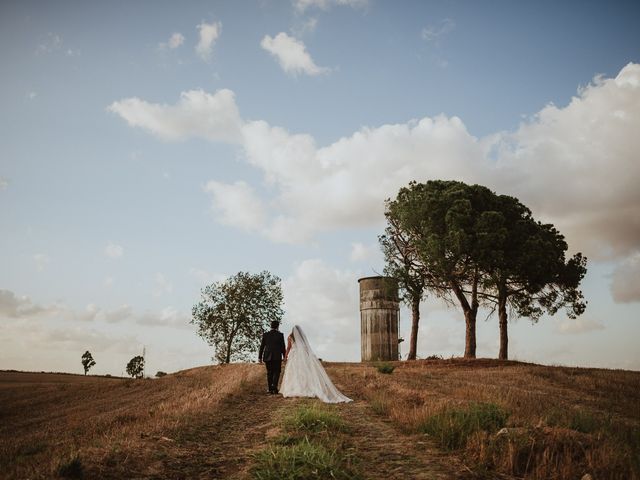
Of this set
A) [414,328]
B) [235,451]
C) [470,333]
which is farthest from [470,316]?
[235,451]

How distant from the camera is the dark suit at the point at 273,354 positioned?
48.4 feet

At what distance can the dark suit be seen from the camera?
48.4 feet

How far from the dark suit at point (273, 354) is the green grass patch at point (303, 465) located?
9.17 metres

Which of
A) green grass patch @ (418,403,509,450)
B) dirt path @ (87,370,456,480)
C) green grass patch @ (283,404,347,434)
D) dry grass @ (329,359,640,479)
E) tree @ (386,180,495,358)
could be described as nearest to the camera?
dry grass @ (329,359,640,479)

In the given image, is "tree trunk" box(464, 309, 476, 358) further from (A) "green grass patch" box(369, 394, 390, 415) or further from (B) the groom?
(A) "green grass patch" box(369, 394, 390, 415)

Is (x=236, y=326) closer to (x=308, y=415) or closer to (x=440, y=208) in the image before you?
(x=440, y=208)

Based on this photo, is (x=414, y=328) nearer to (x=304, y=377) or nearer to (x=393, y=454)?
(x=304, y=377)

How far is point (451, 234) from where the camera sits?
2820cm

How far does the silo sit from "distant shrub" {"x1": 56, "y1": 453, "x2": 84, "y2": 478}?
103 feet

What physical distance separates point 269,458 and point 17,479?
282 cm

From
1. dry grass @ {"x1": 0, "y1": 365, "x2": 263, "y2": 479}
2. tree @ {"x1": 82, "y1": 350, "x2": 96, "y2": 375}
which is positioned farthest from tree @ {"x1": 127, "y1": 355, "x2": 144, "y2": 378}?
dry grass @ {"x1": 0, "y1": 365, "x2": 263, "y2": 479}

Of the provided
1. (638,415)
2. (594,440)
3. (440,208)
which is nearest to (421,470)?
(594,440)

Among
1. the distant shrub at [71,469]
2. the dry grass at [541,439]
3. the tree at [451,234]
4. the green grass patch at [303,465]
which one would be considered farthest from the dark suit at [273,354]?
the tree at [451,234]

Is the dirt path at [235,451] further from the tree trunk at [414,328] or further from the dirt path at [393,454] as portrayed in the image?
the tree trunk at [414,328]
